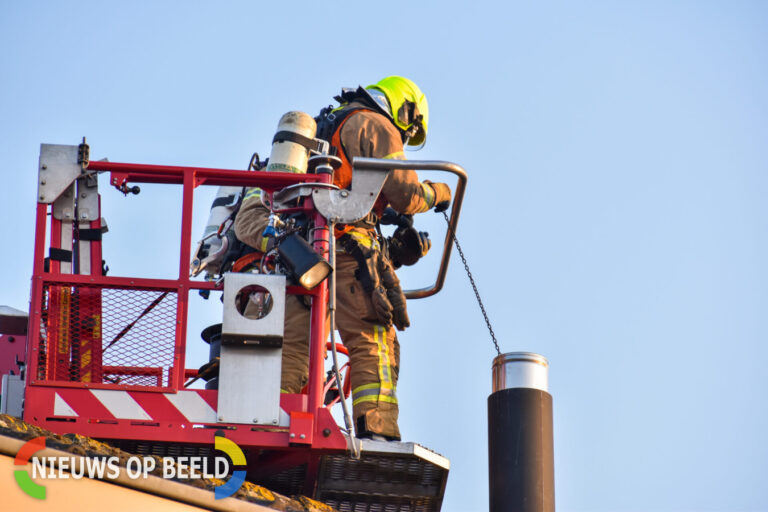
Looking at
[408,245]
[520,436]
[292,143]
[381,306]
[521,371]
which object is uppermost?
[292,143]

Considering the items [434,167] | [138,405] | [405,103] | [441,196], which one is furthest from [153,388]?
[405,103]

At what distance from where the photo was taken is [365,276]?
627 centimetres

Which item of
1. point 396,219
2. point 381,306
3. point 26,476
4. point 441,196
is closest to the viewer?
point 26,476

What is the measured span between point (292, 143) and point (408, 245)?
47.8 inches

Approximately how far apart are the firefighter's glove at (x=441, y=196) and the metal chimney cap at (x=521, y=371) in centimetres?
118

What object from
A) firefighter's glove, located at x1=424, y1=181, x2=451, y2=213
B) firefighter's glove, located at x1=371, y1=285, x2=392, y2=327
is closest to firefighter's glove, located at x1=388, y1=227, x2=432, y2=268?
firefighter's glove, located at x1=424, y1=181, x2=451, y2=213

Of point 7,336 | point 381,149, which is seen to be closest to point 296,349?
point 381,149

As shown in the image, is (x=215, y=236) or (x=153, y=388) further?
(x=215, y=236)

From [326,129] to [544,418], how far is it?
206cm

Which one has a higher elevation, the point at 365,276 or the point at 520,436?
the point at 365,276

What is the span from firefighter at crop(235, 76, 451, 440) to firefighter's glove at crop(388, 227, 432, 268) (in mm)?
274

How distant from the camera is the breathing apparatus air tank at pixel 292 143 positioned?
6.16m

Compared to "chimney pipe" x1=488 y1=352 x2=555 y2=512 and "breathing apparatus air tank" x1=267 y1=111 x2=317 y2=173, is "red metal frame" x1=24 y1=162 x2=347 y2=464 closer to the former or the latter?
"breathing apparatus air tank" x1=267 y1=111 x2=317 y2=173

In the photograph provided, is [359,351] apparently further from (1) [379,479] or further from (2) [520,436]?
(2) [520,436]
